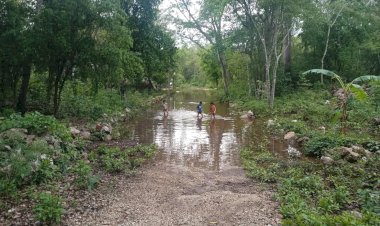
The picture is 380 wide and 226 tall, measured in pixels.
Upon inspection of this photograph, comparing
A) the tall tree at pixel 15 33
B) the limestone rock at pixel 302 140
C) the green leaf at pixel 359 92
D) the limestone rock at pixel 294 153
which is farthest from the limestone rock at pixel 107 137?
the green leaf at pixel 359 92

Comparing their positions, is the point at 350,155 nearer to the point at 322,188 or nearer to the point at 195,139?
the point at 322,188

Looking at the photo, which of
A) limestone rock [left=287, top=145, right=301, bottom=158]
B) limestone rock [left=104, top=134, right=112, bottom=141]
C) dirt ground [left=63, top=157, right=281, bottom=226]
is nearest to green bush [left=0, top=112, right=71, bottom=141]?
dirt ground [left=63, top=157, right=281, bottom=226]

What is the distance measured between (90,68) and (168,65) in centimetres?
1475

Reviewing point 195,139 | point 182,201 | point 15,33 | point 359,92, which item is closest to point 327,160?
point 359,92

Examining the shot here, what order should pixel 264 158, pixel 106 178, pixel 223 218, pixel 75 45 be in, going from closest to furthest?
pixel 223 218 < pixel 106 178 < pixel 264 158 < pixel 75 45

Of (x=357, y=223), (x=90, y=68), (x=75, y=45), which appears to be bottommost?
(x=357, y=223)

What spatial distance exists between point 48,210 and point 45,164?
8.05ft

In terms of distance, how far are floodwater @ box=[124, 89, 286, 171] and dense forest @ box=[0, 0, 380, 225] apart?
866mm

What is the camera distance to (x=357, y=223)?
536cm

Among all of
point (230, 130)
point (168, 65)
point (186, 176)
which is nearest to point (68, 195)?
point (186, 176)

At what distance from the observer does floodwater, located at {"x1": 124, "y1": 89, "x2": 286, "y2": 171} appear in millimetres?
11703

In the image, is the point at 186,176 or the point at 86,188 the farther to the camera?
the point at 186,176

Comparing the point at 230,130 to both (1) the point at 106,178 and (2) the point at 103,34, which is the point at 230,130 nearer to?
(2) the point at 103,34

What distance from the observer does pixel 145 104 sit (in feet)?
99.8
